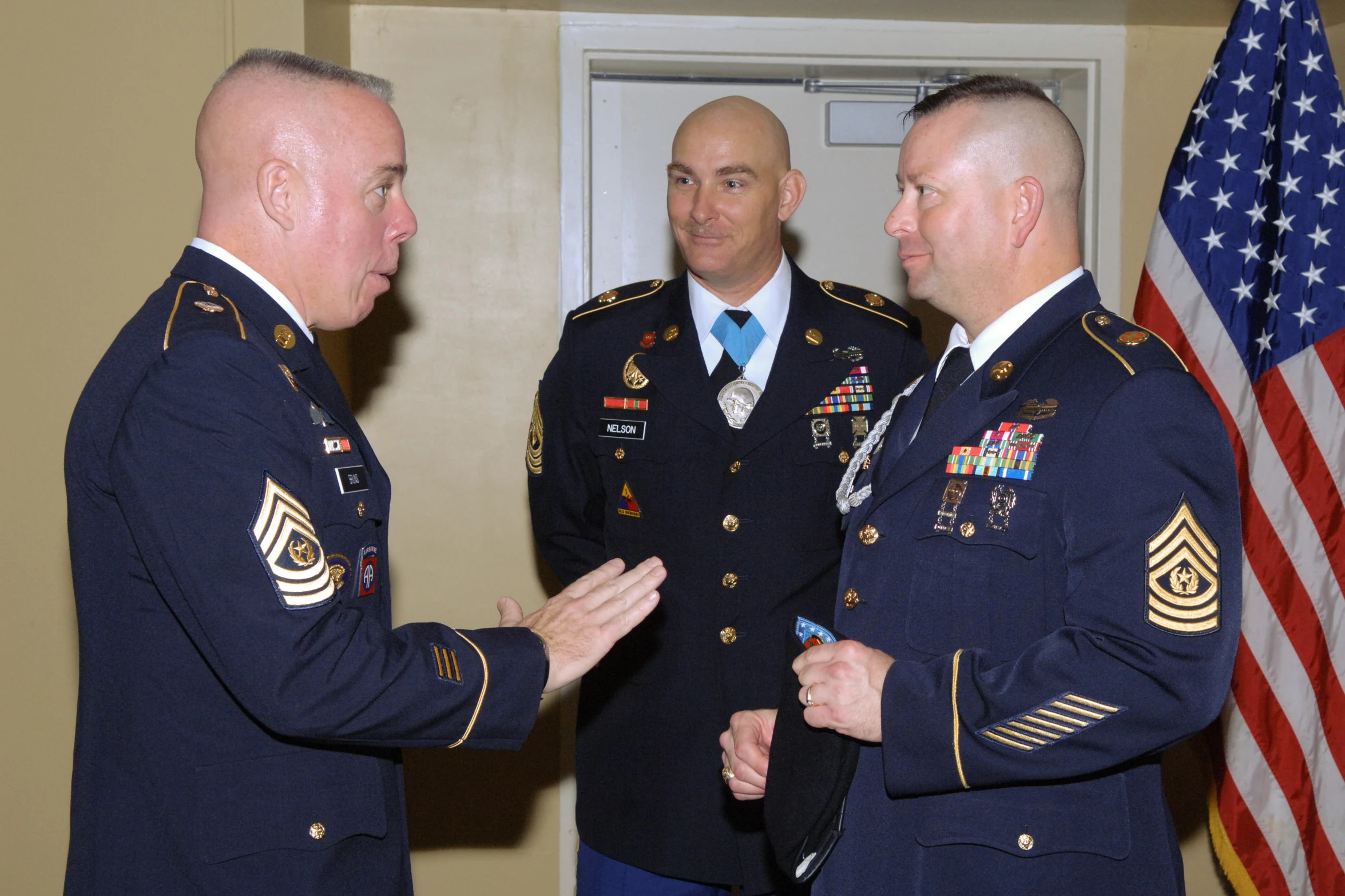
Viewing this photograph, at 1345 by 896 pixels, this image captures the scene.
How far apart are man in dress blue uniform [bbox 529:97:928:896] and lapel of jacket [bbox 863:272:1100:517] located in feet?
2.31

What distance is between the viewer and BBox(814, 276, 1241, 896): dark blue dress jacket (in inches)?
56.2

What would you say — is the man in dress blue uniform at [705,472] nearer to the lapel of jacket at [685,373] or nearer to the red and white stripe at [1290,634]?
the lapel of jacket at [685,373]

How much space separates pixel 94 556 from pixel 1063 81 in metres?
3.11

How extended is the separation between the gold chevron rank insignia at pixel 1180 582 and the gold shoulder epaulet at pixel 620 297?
5.20 feet

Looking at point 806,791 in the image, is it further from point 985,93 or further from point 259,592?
point 985,93

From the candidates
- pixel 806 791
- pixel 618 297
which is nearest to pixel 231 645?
pixel 806 791

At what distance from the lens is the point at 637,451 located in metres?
2.55

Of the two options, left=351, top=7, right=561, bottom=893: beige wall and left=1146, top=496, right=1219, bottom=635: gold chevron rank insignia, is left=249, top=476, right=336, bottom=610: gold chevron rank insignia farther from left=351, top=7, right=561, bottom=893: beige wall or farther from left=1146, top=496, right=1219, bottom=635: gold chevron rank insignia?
left=351, top=7, right=561, bottom=893: beige wall

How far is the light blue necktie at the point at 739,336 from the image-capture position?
2584 millimetres

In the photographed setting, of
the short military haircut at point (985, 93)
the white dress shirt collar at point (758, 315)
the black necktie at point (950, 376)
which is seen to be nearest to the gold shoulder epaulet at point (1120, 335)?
the black necktie at point (950, 376)

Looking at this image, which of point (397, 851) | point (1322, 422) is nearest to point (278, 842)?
point (397, 851)

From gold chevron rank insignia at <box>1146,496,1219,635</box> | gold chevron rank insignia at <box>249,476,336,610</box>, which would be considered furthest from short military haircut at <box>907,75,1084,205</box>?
gold chevron rank insignia at <box>249,476,336,610</box>

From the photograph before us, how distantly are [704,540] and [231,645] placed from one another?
3.88 feet

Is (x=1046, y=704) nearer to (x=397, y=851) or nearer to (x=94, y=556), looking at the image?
(x=397, y=851)
